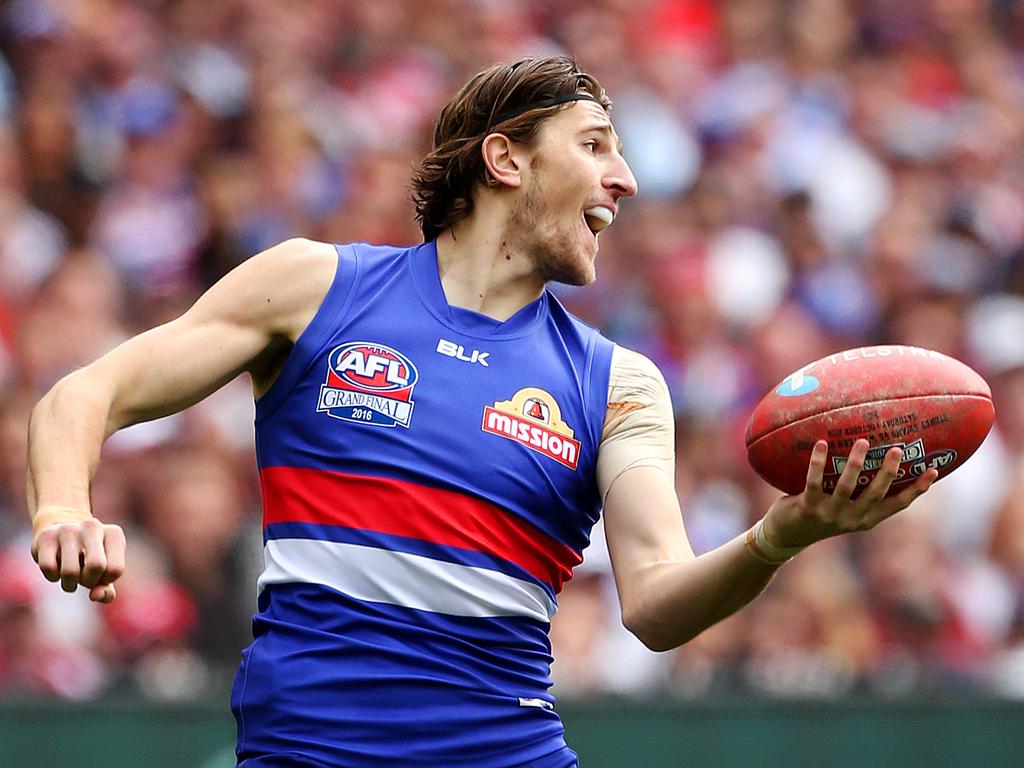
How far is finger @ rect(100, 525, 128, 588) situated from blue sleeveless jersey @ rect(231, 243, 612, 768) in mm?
629

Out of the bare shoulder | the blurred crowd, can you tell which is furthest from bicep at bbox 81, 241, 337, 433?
the blurred crowd

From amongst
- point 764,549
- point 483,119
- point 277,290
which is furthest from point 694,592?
point 483,119

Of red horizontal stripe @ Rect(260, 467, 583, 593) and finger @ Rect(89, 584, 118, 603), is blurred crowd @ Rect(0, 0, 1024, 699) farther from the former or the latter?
finger @ Rect(89, 584, 118, 603)

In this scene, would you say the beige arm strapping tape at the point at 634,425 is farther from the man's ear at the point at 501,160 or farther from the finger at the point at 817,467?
the finger at the point at 817,467

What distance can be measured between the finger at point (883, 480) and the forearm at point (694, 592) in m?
0.30

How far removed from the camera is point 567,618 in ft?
24.6

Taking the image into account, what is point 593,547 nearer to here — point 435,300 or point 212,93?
point 212,93

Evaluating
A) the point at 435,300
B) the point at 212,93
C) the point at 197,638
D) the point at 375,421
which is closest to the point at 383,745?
the point at 375,421

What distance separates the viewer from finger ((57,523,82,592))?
3131 mm

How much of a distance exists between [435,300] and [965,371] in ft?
4.06

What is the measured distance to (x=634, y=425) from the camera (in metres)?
3.97

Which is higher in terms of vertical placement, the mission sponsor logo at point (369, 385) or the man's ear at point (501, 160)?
the man's ear at point (501, 160)

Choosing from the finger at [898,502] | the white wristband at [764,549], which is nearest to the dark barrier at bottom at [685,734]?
the white wristband at [764,549]

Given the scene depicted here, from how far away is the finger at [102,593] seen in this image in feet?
10.4
